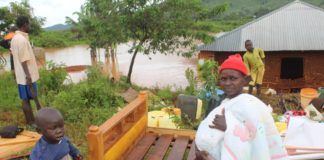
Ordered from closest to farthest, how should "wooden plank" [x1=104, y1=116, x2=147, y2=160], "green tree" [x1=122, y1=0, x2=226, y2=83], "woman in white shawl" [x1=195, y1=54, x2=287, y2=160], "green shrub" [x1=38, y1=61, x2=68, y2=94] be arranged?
"woman in white shawl" [x1=195, y1=54, x2=287, y2=160]
"wooden plank" [x1=104, y1=116, x2=147, y2=160]
"green shrub" [x1=38, y1=61, x2=68, y2=94]
"green tree" [x1=122, y1=0, x2=226, y2=83]

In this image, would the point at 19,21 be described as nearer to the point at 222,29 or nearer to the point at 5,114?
the point at 5,114

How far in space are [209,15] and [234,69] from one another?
10.6 meters

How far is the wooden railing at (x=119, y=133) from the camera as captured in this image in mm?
3072

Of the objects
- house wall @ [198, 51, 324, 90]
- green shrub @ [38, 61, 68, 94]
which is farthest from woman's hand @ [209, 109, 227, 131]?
house wall @ [198, 51, 324, 90]

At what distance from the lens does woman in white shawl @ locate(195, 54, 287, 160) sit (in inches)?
88.7

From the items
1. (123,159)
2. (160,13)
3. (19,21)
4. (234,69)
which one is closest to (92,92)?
(19,21)

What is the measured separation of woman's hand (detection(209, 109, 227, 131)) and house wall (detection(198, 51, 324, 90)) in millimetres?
12202

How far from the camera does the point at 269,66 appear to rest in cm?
1423

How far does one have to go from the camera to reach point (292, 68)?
52.7 ft

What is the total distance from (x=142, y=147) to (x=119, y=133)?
1.64ft

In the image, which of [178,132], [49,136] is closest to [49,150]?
[49,136]

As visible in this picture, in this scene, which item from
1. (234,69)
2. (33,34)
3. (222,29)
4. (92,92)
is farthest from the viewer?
(222,29)

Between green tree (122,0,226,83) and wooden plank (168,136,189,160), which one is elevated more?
green tree (122,0,226,83)

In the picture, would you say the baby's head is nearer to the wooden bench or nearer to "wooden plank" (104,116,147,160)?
the wooden bench
